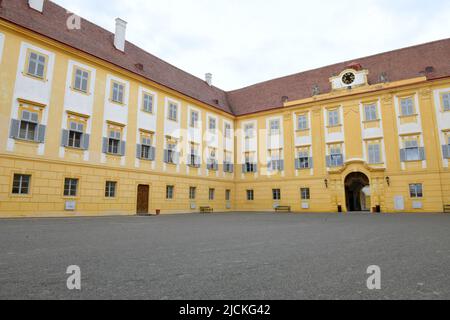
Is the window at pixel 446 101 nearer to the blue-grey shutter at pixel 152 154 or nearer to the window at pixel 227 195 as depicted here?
the window at pixel 227 195

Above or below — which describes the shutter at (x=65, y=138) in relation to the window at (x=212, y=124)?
below

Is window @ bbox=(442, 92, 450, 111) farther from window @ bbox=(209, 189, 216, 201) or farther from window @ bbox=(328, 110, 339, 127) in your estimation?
window @ bbox=(209, 189, 216, 201)

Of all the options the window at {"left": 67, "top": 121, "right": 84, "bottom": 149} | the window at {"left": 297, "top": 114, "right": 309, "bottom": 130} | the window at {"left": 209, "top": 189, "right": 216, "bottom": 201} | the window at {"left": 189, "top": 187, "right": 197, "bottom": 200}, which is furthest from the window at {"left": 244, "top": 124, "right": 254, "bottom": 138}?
the window at {"left": 67, "top": 121, "right": 84, "bottom": 149}

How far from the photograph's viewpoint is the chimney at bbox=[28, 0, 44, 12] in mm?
17406

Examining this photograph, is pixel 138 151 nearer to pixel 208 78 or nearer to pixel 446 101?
pixel 208 78

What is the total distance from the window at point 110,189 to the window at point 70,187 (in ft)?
6.48

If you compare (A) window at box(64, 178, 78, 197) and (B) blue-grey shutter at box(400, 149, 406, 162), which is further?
(B) blue-grey shutter at box(400, 149, 406, 162)

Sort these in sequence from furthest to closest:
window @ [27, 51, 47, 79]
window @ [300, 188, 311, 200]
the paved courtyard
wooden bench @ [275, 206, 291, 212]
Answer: wooden bench @ [275, 206, 291, 212]
window @ [300, 188, 311, 200]
window @ [27, 51, 47, 79]
the paved courtyard

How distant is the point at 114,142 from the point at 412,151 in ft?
72.3

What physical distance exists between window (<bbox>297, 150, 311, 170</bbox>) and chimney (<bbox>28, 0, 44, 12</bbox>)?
872 inches

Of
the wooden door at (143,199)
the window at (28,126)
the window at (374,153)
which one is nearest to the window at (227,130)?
the wooden door at (143,199)

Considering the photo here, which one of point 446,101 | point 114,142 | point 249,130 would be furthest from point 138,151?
point 446,101

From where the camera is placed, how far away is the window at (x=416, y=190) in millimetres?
21547

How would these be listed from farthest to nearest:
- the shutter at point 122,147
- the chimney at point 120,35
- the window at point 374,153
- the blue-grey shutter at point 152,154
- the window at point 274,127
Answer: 1. the window at point 274,127
2. the window at point 374,153
3. the chimney at point 120,35
4. the blue-grey shutter at point 152,154
5. the shutter at point 122,147
